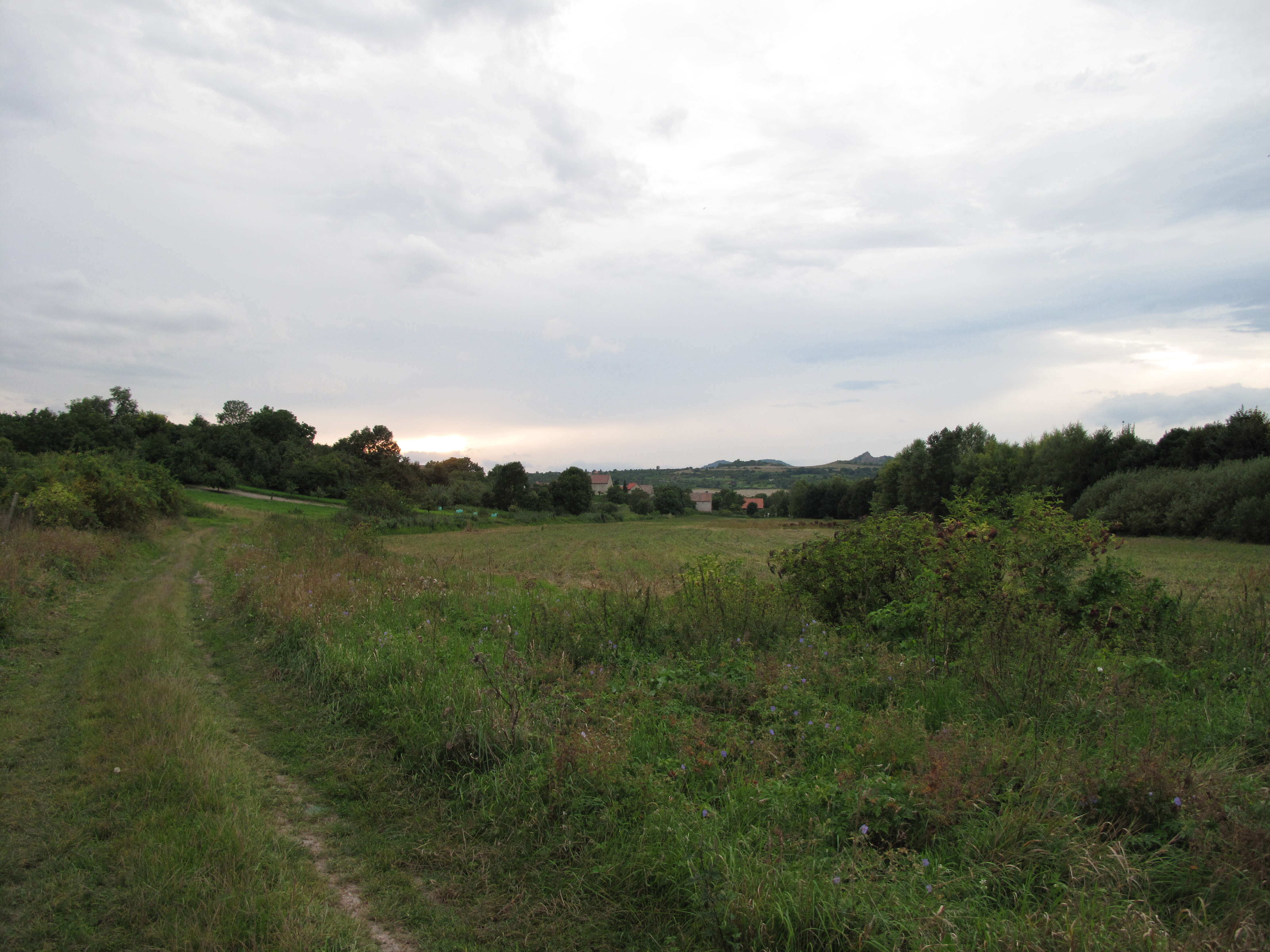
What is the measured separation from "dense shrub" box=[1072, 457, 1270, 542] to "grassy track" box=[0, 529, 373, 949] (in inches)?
1624

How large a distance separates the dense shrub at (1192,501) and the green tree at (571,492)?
58273 millimetres

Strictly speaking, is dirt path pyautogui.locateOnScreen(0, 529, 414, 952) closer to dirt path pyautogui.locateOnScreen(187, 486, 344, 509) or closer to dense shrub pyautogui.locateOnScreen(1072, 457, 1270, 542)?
dense shrub pyautogui.locateOnScreen(1072, 457, 1270, 542)

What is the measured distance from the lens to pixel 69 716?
229 inches

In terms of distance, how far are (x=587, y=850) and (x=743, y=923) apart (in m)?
1.10

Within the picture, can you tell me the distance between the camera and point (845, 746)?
4.32 metres

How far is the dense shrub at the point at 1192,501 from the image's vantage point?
3766 centimetres

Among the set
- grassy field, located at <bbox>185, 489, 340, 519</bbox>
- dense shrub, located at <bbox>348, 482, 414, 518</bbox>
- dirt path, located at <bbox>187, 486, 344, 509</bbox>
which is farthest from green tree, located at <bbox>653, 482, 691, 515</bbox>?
dense shrub, located at <bbox>348, 482, 414, 518</bbox>

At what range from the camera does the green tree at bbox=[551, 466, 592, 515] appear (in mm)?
88500

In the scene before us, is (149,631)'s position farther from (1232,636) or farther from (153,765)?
(1232,636)

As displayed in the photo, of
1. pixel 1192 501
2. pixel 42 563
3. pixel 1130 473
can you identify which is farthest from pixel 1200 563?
pixel 42 563

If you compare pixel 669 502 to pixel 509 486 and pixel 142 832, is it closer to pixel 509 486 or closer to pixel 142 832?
pixel 509 486

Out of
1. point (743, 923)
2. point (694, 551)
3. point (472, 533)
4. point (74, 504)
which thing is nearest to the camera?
point (743, 923)

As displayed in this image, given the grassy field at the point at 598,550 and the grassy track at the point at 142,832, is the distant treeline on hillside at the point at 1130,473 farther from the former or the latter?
the grassy track at the point at 142,832

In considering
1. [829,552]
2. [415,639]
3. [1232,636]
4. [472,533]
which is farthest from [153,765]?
[472,533]
